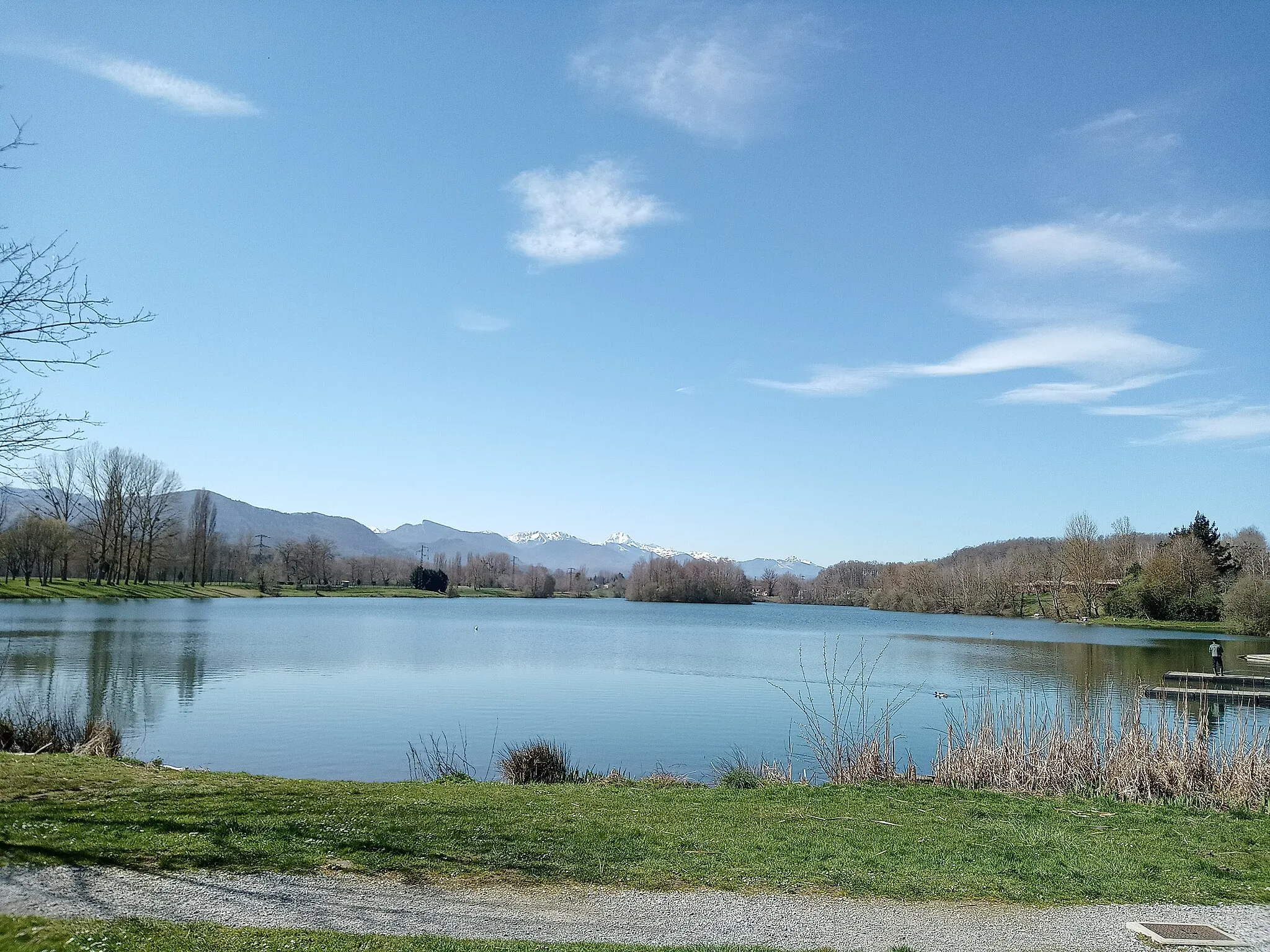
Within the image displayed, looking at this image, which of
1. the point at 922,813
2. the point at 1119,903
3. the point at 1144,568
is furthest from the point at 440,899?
the point at 1144,568

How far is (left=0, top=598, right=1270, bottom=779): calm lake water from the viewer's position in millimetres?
18578

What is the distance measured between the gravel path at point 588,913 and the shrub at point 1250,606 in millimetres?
61123

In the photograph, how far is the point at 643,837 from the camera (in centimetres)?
879

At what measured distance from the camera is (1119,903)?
7035 mm

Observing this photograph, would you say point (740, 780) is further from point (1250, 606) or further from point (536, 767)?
point (1250, 606)

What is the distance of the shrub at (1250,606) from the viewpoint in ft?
184

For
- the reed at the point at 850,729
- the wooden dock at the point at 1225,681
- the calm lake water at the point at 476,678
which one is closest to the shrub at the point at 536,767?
the calm lake water at the point at 476,678

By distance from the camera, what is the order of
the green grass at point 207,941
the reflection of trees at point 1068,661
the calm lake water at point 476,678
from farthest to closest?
the reflection of trees at point 1068,661, the calm lake water at point 476,678, the green grass at point 207,941

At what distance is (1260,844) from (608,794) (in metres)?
7.49

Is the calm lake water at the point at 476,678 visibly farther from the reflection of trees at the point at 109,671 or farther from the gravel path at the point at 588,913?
the gravel path at the point at 588,913

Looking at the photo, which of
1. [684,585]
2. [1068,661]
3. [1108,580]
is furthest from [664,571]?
[1068,661]

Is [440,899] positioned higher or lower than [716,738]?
higher

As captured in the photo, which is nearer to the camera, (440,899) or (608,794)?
(440,899)

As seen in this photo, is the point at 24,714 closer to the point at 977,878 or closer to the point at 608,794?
the point at 608,794
